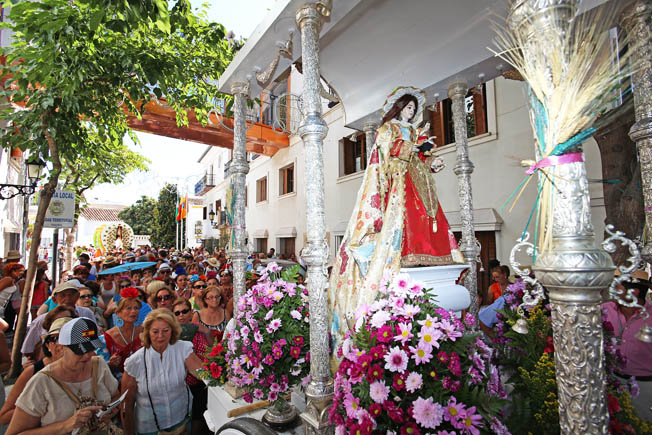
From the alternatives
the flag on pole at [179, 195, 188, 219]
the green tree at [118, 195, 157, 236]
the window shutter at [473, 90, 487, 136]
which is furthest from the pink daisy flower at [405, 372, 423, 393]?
the green tree at [118, 195, 157, 236]

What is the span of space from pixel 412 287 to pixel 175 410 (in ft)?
8.10

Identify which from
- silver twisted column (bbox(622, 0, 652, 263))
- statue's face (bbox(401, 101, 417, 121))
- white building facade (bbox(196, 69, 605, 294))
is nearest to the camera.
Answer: silver twisted column (bbox(622, 0, 652, 263))

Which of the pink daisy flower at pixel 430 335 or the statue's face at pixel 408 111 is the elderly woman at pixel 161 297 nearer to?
the statue's face at pixel 408 111

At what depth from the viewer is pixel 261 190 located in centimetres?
1886

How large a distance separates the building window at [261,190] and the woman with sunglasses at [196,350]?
14.7 meters

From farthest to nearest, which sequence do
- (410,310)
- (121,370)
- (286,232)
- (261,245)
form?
(261,245), (286,232), (121,370), (410,310)

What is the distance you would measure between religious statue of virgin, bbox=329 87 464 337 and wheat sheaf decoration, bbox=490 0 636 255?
1.66 m

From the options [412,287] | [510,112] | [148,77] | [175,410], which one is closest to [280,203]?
[510,112]

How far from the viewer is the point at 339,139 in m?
12.2

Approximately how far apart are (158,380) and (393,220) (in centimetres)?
240

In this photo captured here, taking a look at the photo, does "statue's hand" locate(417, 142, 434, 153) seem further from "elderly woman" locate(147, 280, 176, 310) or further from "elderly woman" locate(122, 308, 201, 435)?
"elderly woman" locate(147, 280, 176, 310)

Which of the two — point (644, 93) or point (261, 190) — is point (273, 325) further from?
point (261, 190)

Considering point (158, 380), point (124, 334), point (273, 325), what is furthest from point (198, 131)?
point (273, 325)

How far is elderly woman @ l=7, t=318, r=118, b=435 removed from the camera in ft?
7.94
